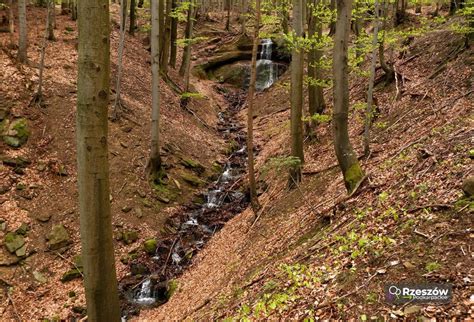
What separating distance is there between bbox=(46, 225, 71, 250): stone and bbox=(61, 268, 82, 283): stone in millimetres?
879

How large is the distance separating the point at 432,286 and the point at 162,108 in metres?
15.2

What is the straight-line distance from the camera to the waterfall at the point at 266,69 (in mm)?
26766

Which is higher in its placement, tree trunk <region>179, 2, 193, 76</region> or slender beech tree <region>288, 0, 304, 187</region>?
tree trunk <region>179, 2, 193, 76</region>

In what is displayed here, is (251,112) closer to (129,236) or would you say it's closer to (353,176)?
(353,176)

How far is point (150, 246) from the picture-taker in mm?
10797

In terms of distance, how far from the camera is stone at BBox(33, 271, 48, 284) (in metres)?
9.16

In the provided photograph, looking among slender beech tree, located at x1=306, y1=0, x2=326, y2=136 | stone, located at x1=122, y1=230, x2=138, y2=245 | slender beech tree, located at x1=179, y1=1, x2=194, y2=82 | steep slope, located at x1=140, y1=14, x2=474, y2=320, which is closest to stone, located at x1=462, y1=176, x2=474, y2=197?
steep slope, located at x1=140, y1=14, x2=474, y2=320

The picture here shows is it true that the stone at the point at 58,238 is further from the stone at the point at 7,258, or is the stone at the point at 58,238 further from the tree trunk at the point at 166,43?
the tree trunk at the point at 166,43

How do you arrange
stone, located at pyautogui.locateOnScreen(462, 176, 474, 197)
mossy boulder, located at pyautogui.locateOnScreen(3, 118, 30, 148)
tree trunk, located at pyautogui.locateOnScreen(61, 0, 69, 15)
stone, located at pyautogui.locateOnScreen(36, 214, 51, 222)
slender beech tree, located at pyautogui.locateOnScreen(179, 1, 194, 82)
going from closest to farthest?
stone, located at pyautogui.locateOnScreen(462, 176, 474, 197) < stone, located at pyautogui.locateOnScreen(36, 214, 51, 222) < mossy boulder, located at pyautogui.locateOnScreen(3, 118, 30, 148) < slender beech tree, located at pyautogui.locateOnScreen(179, 1, 194, 82) < tree trunk, located at pyautogui.locateOnScreen(61, 0, 69, 15)

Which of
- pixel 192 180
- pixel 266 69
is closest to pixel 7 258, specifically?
pixel 192 180

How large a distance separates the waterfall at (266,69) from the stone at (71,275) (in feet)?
63.9

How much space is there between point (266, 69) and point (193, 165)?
15257mm

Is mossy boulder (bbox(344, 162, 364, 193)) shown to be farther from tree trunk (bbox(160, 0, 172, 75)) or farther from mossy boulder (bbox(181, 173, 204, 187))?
tree trunk (bbox(160, 0, 172, 75))

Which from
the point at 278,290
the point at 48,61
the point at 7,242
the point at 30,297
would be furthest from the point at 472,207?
the point at 48,61
